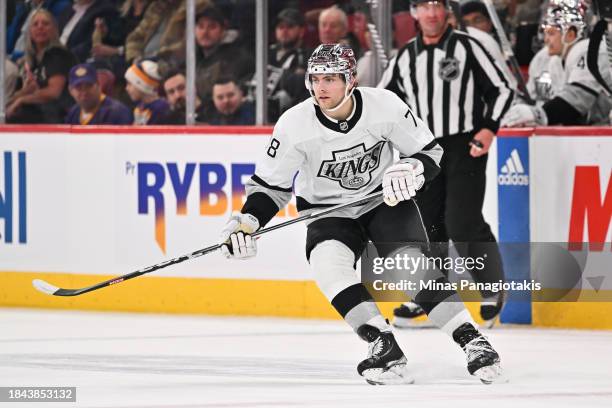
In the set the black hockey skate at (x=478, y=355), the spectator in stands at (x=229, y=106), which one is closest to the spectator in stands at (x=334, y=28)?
the spectator in stands at (x=229, y=106)

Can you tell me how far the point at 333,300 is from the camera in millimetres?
4645

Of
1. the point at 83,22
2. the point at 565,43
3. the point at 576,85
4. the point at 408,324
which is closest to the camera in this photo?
the point at 408,324

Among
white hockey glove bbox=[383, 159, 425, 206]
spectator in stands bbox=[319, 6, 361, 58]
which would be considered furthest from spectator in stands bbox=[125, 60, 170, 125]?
white hockey glove bbox=[383, 159, 425, 206]

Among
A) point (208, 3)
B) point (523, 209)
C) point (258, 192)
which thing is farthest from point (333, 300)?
point (208, 3)

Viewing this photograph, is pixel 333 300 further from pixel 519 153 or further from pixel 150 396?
pixel 519 153

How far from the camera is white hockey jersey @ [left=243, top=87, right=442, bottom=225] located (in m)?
4.74

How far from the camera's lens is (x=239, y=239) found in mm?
4621

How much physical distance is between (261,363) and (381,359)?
0.76 meters

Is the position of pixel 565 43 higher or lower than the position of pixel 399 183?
higher

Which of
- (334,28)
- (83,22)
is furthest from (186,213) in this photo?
(83,22)

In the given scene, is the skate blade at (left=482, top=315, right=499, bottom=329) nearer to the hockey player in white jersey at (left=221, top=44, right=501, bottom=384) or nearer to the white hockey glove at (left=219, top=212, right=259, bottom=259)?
the hockey player in white jersey at (left=221, top=44, right=501, bottom=384)

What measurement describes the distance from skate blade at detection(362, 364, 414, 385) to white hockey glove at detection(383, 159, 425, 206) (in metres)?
0.53

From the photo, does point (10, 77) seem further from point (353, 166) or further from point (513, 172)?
point (353, 166)

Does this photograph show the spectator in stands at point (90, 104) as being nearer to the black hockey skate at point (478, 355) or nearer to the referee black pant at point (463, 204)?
the referee black pant at point (463, 204)
